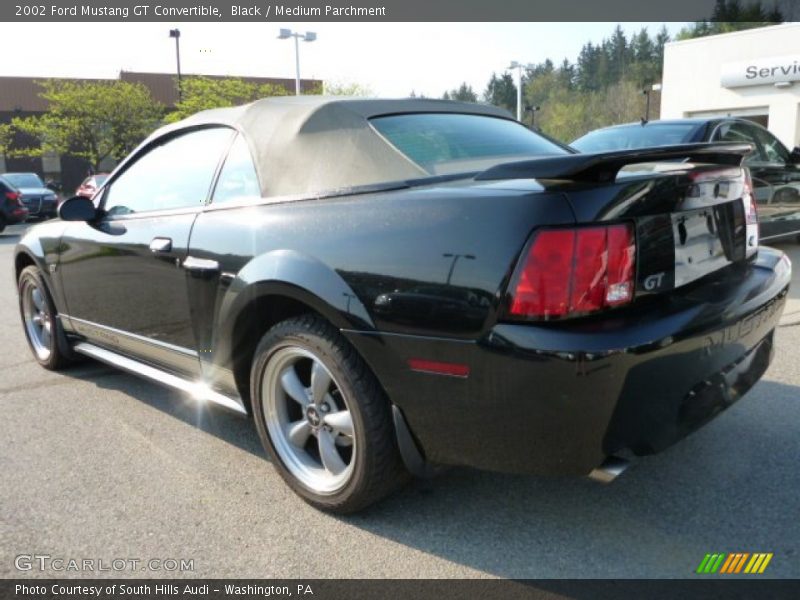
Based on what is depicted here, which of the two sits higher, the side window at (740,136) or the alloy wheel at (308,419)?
the side window at (740,136)

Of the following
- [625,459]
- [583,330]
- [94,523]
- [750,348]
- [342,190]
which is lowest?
[94,523]

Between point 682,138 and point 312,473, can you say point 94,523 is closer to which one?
point 312,473

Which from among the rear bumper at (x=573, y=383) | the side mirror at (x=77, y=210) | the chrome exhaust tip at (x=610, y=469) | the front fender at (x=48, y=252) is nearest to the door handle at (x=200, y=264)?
the rear bumper at (x=573, y=383)

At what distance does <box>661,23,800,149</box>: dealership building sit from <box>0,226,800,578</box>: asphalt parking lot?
19.4 metres

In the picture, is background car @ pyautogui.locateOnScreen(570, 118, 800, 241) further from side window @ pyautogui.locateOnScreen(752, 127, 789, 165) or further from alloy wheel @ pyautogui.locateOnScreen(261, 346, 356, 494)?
alloy wheel @ pyautogui.locateOnScreen(261, 346, 356, 494)

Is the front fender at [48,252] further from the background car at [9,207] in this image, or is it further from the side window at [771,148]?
the background car at [9,207]

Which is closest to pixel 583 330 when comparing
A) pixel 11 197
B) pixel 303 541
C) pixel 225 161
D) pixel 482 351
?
pixel 482 351

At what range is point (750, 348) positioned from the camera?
8.13ft

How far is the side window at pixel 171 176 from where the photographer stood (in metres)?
3.26

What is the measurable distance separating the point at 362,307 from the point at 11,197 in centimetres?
1728

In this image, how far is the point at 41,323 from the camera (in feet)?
15.4

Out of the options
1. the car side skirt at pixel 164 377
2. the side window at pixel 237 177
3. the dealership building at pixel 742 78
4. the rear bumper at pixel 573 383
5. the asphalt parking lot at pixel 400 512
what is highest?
the dealership building at pixel 742 78

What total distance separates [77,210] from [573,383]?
116 inches

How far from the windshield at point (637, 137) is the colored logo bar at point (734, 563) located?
4886 millimetres
